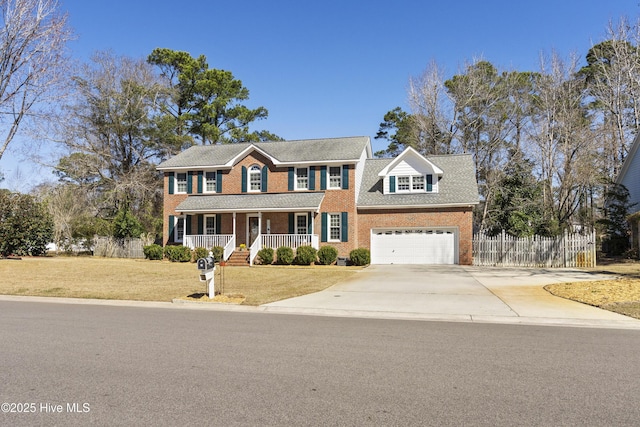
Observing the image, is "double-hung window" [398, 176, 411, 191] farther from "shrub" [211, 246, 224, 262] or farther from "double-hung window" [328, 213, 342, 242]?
"shrub" [211, 246, 224, 262]

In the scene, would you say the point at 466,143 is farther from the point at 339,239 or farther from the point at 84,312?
the point at 84,312

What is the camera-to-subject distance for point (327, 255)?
2589 centimetres

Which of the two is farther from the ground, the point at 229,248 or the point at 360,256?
the point at 229,248

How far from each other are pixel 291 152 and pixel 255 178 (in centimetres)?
293

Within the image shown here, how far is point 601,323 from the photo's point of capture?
30.4ft

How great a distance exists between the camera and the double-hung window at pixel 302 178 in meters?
28.6

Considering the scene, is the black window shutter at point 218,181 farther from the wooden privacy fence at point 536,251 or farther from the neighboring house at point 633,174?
the neighboring house at point 633,174

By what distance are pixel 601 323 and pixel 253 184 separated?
23.1m

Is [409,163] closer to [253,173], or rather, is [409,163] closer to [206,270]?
[253,173]

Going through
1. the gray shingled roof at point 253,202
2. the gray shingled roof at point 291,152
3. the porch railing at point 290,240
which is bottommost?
the porch railing at point 290,240

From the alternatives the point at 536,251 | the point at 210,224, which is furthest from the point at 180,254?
the point at 536,251

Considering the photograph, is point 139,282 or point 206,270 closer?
point 206,270

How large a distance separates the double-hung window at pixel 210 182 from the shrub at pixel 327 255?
9.11m

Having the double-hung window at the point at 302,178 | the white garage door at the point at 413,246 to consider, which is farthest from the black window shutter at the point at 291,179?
the white garage door at the point at 413,246
